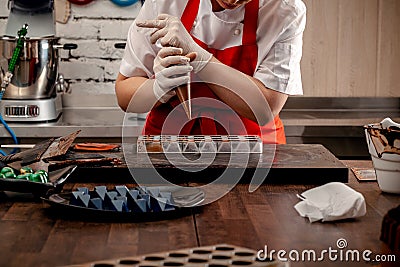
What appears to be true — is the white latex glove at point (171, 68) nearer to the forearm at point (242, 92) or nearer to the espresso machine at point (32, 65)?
the forearm at point (242, 92)

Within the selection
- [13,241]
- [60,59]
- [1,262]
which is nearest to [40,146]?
[13,241]

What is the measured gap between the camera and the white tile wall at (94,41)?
342cm

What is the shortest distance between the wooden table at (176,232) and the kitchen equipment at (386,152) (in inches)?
2.9

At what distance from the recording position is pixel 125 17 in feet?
11.3

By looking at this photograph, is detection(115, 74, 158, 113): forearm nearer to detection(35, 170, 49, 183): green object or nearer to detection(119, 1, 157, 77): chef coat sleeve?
detection(119, 1, 157, 77): chef coat sleeve

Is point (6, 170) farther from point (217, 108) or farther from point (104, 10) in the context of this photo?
point (104, 10)

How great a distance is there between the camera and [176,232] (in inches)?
54.0

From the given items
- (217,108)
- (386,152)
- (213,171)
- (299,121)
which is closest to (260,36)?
(217,108)

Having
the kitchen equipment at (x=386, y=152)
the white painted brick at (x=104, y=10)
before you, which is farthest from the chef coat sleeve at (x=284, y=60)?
the white painted brick at (x=104, y=10)

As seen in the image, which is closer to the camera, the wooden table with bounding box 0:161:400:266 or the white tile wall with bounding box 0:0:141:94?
the wooden table with bounding box 0:161:400:266

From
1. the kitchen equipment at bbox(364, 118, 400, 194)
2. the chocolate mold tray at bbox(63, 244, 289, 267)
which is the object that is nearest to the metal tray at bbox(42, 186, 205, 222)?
the chocolate mold tray at bbox(63, 244, 289, 267)

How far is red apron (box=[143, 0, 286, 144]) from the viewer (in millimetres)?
2289

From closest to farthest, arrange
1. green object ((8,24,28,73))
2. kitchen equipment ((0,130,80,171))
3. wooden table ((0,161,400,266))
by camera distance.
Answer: wooden table ((0,161,400,266))
kitchen equipment ((0,130,80,171))
green object ((8,24,28,73))

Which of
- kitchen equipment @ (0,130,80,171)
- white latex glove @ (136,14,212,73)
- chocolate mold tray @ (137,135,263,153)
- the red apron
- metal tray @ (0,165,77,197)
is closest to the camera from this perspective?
metal tray @ (0,165,77,197)
